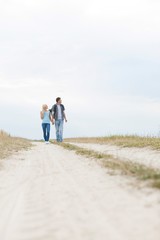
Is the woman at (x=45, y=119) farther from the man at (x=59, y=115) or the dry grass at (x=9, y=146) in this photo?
the dry grass at (x=9, y=146)

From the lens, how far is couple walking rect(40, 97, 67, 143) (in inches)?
813

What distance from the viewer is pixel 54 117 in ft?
69.3

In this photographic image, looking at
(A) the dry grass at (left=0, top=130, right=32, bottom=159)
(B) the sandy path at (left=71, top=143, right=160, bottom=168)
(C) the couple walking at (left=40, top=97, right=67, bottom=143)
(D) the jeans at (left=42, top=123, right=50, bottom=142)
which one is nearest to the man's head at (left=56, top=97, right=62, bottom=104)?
(C) the couple walking at (left=40, top=97, right=67, bottom=143)

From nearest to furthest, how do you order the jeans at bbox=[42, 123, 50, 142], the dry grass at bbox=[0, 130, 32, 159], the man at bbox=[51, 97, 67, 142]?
the dry grass at bbox=[0, 130, 32, 159], the jeans at bbox=[42, 123, 50, 142], the man at bbox=[51, 97, 67, 142]

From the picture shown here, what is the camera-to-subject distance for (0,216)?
14.2 ft

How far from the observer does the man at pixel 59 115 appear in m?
20.9

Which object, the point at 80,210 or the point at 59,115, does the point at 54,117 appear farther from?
the point at 80,210

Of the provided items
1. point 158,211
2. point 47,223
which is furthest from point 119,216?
point 47,223

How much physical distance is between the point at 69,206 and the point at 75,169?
2981 millimetres

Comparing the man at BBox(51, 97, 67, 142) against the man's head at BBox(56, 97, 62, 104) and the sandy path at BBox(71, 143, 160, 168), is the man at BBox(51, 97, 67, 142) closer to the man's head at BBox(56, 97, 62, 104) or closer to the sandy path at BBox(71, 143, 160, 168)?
the man's head at BBox(56, 97, 62, 104)

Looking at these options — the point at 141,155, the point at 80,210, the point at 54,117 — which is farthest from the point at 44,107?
the point at 80,210

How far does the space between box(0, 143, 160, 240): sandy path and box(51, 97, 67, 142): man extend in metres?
15.0

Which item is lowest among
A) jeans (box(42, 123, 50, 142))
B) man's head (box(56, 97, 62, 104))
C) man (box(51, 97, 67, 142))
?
jeans (box(42, 123, 50, 142))

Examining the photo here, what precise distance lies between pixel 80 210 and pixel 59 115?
17.1 m
